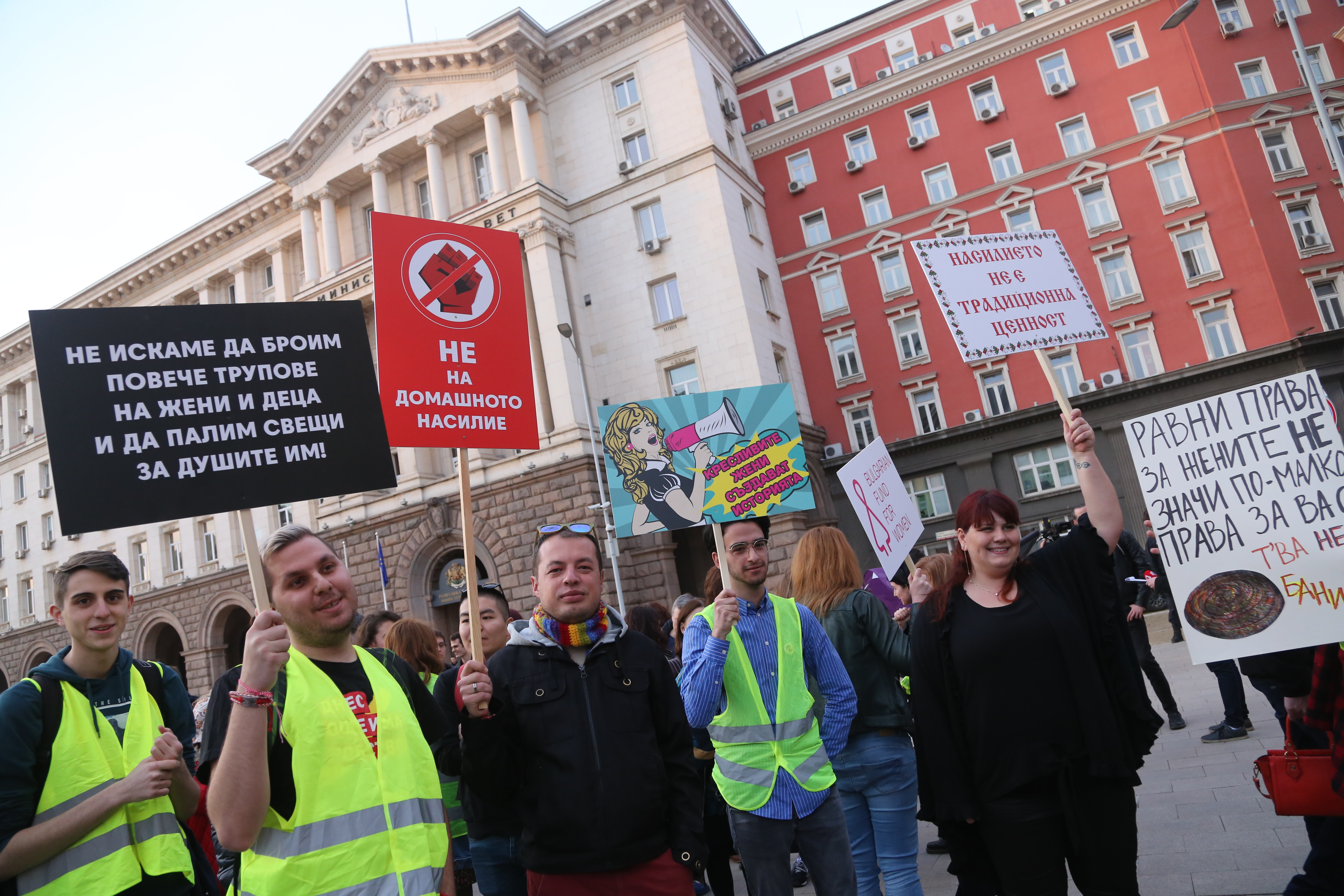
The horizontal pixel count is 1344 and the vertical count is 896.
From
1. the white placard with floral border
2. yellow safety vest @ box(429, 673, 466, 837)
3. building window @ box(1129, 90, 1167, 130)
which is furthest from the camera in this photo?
building window @ box(1129, 90, 1167, 130)

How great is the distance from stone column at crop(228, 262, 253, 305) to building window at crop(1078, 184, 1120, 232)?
29224mm

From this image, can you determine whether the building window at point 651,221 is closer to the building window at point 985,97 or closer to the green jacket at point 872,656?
the building window at point 985,97

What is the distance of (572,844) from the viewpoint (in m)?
2.87

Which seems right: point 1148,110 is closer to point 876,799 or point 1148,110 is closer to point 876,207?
point 876,207

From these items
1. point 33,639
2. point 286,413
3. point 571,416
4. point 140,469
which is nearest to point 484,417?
point 286,413

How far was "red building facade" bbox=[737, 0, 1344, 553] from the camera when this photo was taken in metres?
23.0

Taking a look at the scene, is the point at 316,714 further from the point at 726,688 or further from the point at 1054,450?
the point at 1054,450

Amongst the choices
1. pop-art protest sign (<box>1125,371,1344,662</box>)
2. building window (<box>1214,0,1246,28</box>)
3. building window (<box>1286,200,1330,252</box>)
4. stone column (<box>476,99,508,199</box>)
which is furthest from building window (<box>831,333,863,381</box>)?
pop-art protest sign (<box>1125,371,1344,662</box>)

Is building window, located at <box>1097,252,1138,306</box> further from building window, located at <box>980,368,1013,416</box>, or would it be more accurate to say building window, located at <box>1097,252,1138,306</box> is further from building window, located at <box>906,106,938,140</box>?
building window, located at <box>906,106,938,140</box>

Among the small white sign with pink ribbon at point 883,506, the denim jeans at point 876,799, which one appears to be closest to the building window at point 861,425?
the small white sign with pink ribbon at point 883,506

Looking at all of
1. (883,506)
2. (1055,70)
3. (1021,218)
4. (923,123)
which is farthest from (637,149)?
(883,506)

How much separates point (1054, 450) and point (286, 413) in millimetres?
24193

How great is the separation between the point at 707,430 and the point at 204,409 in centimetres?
269

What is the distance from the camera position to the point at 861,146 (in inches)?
1072
